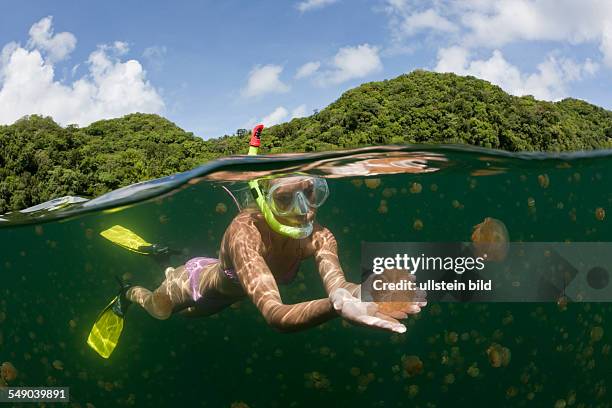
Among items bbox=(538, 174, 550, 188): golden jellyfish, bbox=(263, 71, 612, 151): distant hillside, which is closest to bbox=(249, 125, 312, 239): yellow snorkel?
bbox=(538, 174, 550, 188): golden jellyfish

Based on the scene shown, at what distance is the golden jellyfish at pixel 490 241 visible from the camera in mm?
6957

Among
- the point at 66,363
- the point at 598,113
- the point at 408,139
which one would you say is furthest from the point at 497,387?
the point at 598,113

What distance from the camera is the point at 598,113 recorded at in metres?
49.0

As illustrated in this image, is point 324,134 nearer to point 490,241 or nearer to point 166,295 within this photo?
point 490,241

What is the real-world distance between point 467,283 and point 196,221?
11.5 feet

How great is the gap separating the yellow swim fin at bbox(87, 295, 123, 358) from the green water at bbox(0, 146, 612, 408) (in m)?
0.11

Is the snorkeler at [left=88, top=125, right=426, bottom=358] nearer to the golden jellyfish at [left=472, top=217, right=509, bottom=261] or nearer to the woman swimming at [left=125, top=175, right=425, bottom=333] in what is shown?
the woman swimming at [left=125, top=175, right=425, bottom=333]

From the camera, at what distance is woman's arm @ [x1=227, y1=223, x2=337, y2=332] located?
4.64 metres

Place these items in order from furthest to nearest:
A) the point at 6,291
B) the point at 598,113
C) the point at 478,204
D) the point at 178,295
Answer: the point at 598,113
the point at 6,291
the point at 478,204
the point at 178,295

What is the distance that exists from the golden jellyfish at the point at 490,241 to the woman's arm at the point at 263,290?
2738mm

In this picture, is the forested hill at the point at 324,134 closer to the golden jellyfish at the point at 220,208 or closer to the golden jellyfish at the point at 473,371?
the golden jellyfish at the point at 220,208

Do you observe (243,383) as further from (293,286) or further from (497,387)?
(497,387)

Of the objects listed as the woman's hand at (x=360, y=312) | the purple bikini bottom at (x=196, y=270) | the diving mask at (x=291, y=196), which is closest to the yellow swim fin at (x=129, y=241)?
the purple bikini bottom at (x=196, y=270)

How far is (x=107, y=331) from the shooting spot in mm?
7535
